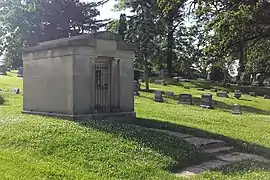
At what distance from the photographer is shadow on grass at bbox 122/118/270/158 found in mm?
10297

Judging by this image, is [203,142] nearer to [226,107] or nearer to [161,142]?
[161,142]

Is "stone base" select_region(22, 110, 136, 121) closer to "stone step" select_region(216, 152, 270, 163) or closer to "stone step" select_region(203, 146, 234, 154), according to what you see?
"stone step" select_region(203, 146, 234, 154)

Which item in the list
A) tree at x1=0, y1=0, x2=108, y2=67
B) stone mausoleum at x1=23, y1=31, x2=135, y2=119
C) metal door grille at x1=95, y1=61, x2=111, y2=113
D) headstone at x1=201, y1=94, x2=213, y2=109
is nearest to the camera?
stone mausoleum at x1=23, y1=31, x2=135, y2=119

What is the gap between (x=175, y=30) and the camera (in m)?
42.0

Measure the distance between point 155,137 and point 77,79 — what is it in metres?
3.28

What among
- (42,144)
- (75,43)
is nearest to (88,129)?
(42,144)

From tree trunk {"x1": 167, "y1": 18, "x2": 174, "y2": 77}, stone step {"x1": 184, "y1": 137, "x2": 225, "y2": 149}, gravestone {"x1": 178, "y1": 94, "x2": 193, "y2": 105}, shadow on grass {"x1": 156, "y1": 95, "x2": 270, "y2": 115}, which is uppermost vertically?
tree trunk {"x1": 167, "y1": 18, "x2": 174, "y2": 77}

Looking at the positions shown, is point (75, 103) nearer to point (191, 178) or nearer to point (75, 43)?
point (75, 43)

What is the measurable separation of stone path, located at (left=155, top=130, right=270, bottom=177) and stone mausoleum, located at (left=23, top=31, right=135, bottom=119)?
100.0 inches

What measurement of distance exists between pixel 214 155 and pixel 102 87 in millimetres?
4625

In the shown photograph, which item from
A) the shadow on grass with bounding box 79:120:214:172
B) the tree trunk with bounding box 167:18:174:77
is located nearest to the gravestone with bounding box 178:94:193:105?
the shadow on grass with bounding box 79:120:214:172

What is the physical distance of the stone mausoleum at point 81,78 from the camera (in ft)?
38.0

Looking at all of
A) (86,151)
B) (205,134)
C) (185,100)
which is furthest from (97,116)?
(185,100)

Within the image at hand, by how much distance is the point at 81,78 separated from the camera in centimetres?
1164
